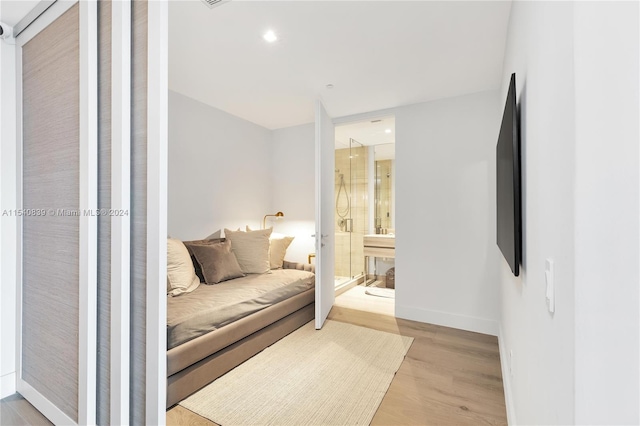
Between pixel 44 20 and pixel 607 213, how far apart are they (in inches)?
→ 104

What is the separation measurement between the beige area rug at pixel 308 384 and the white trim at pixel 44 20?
241 cm

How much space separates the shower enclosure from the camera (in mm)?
5086

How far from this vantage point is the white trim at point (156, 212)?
4.05 feet

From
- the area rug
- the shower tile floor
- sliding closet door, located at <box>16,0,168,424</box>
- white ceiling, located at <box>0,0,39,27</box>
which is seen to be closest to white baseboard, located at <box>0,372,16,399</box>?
sliding closet door, located at <box>16,0,168,424</box>

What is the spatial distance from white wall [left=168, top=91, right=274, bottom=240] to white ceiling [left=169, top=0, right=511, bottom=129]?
33cm

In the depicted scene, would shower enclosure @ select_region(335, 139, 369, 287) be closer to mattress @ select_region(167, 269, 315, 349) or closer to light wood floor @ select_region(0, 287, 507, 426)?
mattress @ select_region(167, 269, 315, 349)

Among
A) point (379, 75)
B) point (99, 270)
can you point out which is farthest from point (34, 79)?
point (379, 75)

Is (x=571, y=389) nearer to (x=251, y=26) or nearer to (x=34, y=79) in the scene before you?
(x=251, y=26)

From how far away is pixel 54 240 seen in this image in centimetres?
163

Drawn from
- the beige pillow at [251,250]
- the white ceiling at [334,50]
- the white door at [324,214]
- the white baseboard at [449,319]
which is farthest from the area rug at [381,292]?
the white ceiling at [334,50]

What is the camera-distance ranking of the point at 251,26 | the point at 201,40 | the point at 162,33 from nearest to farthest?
the point at 162,33
the point at 251,26
the point at 201,40

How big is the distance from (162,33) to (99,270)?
1114 millimetres

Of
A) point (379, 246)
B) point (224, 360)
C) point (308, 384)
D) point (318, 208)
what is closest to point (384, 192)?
point (379, 246)

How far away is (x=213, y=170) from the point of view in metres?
3.76
